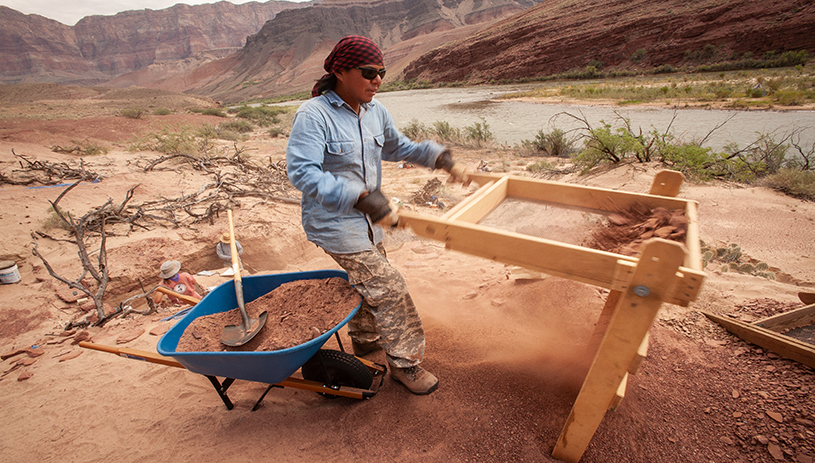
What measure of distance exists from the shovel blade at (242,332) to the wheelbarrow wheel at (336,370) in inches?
14.7

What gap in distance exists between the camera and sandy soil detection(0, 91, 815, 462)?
67.5 inches

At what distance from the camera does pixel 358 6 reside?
91.2 meters

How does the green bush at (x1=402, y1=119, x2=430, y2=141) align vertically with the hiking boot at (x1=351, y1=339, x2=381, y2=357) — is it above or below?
above

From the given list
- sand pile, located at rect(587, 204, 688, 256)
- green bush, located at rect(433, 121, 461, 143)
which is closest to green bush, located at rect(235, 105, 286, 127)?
green bush, located at rect(433, 121, 461, 143)

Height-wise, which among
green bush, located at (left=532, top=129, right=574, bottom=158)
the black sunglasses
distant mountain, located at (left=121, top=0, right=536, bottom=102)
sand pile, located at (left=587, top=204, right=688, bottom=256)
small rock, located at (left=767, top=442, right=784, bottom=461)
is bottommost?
small rock, located at (left=767, top=442, right=784, bottom=461)

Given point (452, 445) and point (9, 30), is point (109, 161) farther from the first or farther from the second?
point (9, 30)

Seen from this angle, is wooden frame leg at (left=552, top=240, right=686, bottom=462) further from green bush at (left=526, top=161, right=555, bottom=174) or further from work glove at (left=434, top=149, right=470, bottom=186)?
green bush at (left=526, top=161, right=555, bottom=174)

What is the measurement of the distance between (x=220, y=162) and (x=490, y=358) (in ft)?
25.3

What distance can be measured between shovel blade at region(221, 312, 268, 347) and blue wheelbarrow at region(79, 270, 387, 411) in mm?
160

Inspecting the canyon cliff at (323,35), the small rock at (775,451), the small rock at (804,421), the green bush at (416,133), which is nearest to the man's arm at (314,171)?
the small rock at (775,451)

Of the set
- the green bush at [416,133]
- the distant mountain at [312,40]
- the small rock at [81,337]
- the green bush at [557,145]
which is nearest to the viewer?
the small rock at [81,337]

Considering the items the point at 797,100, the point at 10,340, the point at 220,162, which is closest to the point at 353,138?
the point at 10,340

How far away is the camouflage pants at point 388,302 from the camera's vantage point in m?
1.87

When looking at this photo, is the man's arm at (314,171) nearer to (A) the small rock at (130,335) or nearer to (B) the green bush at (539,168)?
(A) the small rock at (130,335)
